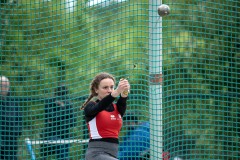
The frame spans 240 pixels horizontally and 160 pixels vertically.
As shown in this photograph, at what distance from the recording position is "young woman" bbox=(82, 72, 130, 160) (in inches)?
185

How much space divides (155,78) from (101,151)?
3.08 feet

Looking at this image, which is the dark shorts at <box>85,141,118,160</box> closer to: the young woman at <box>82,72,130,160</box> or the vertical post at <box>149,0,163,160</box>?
the young woman at <box>82,72,130,160</box>

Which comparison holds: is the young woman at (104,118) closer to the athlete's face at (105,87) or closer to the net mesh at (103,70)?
the athlete's face at (105,87)

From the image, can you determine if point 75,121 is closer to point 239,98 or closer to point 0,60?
point 0,60

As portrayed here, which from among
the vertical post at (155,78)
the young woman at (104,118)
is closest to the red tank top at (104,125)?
the young woman at (104,118)

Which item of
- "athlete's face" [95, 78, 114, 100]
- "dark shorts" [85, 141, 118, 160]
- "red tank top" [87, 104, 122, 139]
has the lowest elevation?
"dark shorts" [85, 141, 118, 160]

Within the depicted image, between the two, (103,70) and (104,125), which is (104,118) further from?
(103,70)

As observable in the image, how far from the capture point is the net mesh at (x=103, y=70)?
20.1 ft

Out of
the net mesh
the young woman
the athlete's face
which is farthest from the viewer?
the net mesh

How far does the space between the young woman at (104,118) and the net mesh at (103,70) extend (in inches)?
42.6

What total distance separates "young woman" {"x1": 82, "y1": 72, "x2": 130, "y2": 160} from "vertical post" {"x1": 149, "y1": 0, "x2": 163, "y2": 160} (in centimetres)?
45

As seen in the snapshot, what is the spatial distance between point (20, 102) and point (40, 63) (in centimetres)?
54

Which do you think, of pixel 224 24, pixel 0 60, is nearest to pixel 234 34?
pixel 224 24

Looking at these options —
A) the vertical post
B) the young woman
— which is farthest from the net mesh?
the young woman
